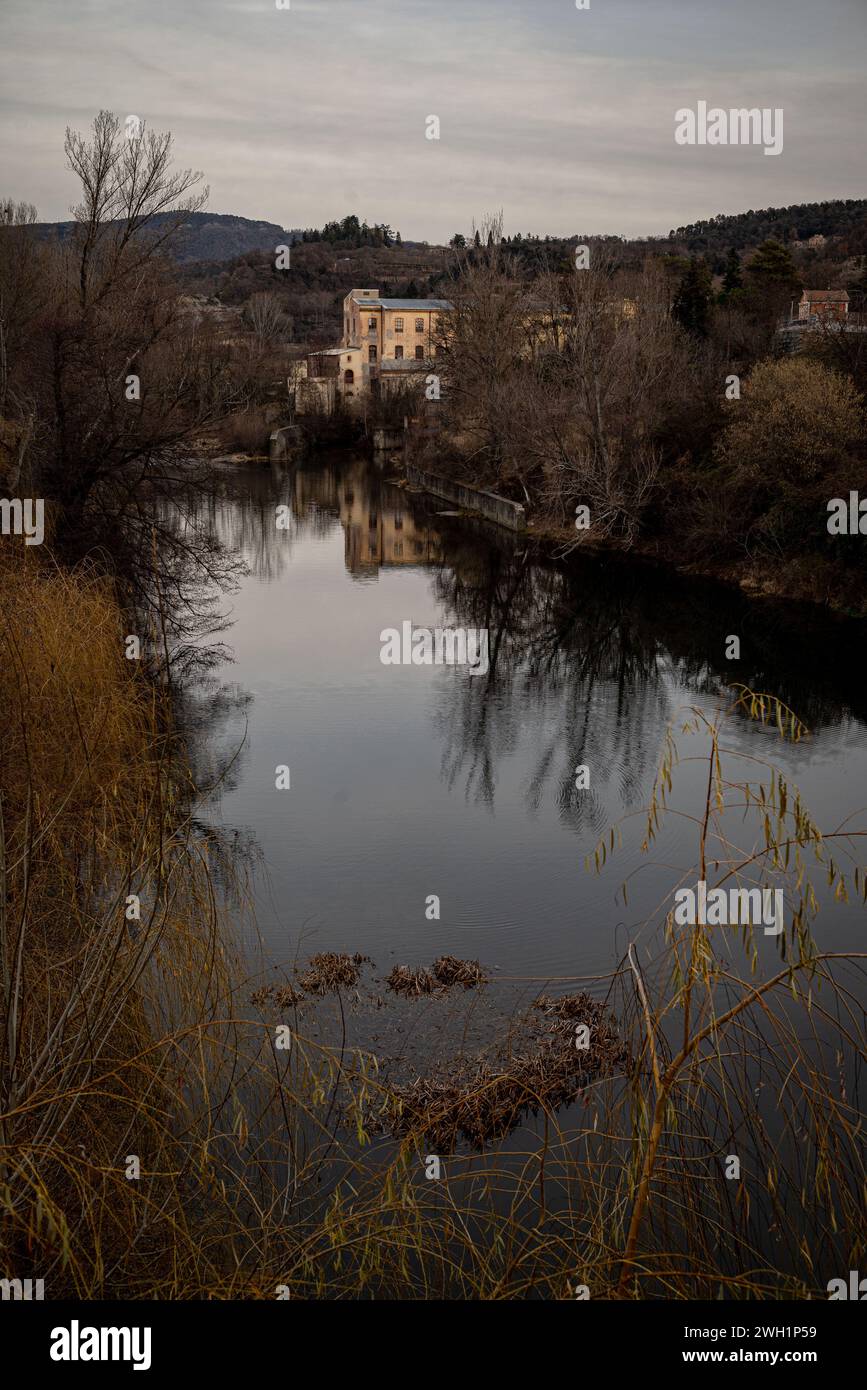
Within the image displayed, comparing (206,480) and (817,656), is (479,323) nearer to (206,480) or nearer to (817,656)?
(206,480)

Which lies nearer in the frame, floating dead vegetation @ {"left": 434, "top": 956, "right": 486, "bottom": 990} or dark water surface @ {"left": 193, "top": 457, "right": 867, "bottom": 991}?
floating dead vegetation @ {"left": 434, "top": 956, "right": 486, "bottom": 990}

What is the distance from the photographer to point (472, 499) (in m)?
39.6

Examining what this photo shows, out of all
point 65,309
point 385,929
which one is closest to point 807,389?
point 65,309

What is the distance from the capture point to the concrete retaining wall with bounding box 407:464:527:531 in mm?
34812

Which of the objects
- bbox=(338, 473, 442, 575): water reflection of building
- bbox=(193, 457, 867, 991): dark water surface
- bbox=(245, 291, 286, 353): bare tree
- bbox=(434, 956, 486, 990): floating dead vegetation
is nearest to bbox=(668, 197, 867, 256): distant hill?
bbox=(245, 291, 286, 353): bare tree

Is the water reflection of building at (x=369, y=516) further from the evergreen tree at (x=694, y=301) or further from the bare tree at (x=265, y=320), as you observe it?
the bare tree at (x=265, y=320)

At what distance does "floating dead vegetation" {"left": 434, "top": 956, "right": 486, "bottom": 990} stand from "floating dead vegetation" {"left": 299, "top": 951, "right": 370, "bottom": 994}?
59 cm

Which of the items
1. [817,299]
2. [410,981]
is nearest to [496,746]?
[410,981]

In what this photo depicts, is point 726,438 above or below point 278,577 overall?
above

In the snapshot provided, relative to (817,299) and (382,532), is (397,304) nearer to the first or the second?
(817,299)

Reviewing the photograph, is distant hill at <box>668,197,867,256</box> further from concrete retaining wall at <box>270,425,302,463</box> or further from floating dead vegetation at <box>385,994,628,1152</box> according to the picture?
floating dead vegetation at <box>385,994,628,1152</box>

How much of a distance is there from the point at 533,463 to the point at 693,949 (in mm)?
32810

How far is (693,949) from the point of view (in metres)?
3.46

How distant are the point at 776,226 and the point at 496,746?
259ft
